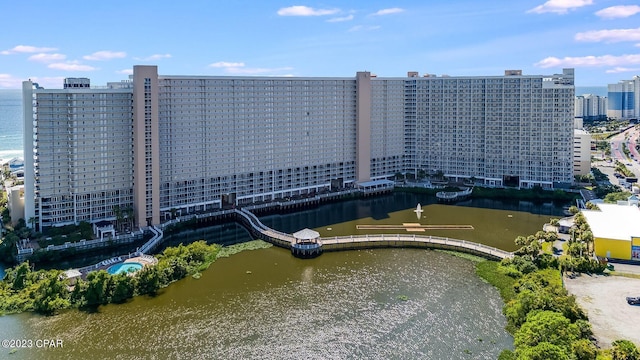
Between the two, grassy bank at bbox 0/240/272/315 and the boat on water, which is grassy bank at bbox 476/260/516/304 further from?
grassy bank at bbox 0/240/272/315

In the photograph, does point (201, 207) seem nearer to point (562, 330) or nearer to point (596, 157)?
point (562, 330)

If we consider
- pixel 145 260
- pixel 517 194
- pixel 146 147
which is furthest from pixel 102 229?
pixel 517 194

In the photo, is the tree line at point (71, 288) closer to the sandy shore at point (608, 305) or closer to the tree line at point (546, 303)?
the tree line at point (546, 303)

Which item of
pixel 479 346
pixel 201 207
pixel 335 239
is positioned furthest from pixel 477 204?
pixel 479 346

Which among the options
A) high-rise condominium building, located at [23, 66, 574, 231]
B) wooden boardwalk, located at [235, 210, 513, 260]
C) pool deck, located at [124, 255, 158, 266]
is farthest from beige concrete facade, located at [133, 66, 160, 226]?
wooden boardwalk, located at [235, 210, 513, 260]

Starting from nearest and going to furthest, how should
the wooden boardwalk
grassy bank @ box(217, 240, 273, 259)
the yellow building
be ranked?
1. the yellow building
2. grassy bank @ box(217, 240, 273, 259)
3. the wooden boardwalk

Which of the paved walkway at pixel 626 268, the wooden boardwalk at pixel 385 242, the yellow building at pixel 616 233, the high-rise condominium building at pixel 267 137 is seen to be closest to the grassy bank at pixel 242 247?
the wooden boardwalk at pixel 385 242
